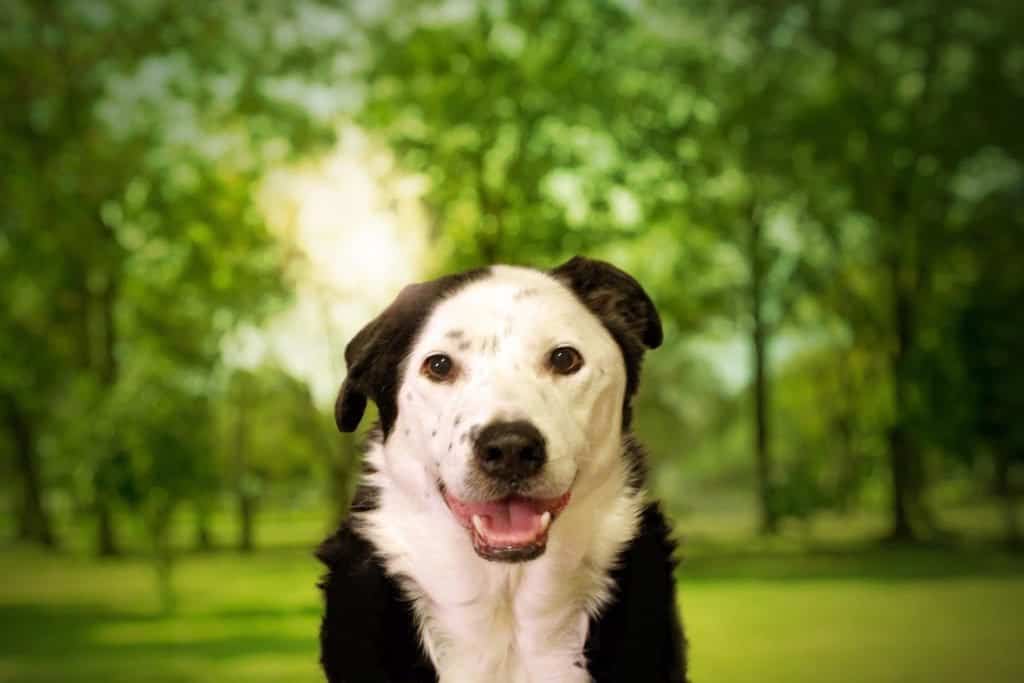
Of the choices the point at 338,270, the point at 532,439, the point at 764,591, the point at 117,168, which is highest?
the point at 117,168

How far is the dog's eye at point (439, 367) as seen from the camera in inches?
94.6

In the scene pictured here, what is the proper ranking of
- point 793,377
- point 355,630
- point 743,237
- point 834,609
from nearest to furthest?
1. point 355,630
2. point 834,609
3. point 743,237
4. point 793,377

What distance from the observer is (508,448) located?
2174 mm

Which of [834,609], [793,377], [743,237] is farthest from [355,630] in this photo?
[793,377]

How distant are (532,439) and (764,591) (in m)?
6.90

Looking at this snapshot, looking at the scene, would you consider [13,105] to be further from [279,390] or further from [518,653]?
[518,653]

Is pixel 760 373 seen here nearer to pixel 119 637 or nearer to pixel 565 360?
pixel 119 637

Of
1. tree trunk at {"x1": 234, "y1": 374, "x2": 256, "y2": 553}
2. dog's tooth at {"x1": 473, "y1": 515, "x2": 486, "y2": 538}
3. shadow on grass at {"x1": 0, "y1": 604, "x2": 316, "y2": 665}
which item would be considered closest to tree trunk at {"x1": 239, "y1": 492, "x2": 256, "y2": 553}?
tree trunk at {"x1": 234, "y1": 374, "x2": 256, "y2": 553}

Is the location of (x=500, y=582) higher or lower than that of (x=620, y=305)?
lower

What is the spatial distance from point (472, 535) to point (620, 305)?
66cm

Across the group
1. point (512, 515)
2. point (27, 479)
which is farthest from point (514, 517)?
point (27, 479)

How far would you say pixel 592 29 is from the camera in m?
9.96

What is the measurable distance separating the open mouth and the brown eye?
271 millimetres

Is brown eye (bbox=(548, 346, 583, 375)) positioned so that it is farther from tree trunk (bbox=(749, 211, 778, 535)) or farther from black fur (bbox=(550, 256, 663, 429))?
tree trunk (bbox=(749, 211, 778, 535))
